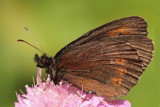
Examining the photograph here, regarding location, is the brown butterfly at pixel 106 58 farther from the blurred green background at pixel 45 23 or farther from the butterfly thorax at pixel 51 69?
the blurred green background at pixel 45 23

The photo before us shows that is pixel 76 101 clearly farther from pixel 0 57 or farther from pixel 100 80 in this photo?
pixel 0 57

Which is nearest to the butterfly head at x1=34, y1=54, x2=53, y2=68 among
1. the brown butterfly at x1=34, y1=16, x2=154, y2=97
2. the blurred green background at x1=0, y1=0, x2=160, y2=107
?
the brown butterfly at x1=34, y1=16, x2=154, y2=97

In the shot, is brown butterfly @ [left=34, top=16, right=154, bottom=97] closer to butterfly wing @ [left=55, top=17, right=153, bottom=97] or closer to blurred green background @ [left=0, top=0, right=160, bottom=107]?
butterfly wing @ [left=55, top=17, right=153, bottom=97]

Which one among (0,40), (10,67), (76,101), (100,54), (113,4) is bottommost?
(76,101)

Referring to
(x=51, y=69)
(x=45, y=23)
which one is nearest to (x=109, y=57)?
(x=51, y=69)

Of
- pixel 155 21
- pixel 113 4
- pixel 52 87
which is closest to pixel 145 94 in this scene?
pixel 155 21

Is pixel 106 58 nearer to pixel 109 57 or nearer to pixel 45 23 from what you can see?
pixel 109 57

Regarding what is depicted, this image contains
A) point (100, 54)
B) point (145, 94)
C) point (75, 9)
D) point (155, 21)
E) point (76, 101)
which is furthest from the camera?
point (75, 9)
